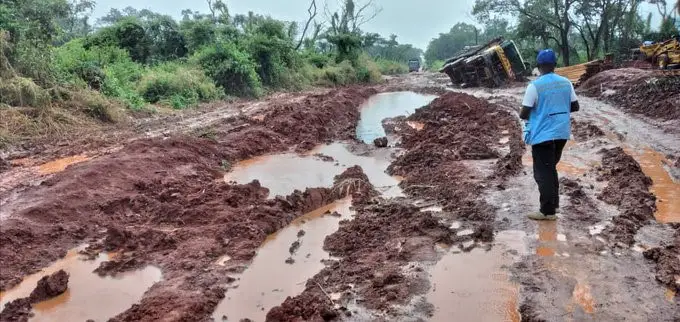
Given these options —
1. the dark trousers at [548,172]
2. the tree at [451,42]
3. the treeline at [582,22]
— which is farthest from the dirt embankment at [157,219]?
the tree at [451,42]

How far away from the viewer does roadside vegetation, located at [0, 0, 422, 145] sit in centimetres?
1148

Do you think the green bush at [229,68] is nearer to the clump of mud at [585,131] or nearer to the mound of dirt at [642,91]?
the mound of dirt at [642,91]

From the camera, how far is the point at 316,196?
6.92 meters

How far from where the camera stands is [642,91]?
14.0 meters

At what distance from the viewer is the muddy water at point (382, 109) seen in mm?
13695

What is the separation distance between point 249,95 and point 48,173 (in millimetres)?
13681

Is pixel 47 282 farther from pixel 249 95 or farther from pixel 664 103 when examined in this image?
pixel 249 95

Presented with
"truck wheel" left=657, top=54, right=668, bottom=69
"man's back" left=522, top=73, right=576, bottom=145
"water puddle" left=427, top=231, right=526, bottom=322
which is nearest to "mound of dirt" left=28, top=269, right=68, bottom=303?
"water puddle" left=427, top=231, right=526, bottom=322

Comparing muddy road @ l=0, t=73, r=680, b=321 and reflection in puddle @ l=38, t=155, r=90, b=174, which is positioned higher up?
reflection in puddle @ l=38, t=155, r=90, b=174

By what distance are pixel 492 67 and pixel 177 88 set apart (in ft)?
44.6

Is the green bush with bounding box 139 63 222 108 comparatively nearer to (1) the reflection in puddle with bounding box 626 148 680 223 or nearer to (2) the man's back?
(1) the reflection in puddle with bounding box 626 148 680 223

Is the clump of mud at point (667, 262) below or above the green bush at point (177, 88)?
below

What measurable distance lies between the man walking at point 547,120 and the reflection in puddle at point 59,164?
6.56 meters

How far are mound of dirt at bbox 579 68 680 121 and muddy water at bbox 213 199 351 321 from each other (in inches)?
348
